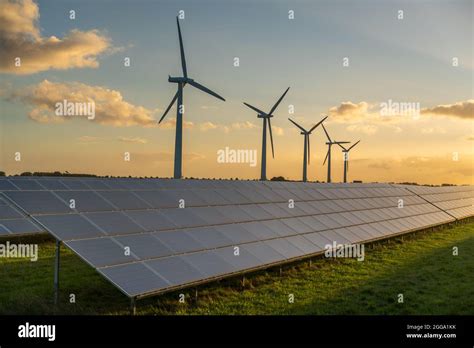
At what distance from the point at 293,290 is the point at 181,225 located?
5.60m

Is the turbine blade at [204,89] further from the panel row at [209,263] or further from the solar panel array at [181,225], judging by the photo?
the panel row at [209,263]

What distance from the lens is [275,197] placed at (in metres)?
31.0

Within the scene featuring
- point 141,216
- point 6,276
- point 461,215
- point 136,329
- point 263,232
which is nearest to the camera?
point 136,329

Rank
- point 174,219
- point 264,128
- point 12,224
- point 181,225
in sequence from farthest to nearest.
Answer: point 264,128 → point 12,224 → point 174,219 → point 181,225

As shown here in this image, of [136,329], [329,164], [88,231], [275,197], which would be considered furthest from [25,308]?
[329,164]

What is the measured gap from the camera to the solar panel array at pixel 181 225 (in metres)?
16.2

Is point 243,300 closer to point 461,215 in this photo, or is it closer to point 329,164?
point 461,215

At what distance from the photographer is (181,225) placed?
20781 mm

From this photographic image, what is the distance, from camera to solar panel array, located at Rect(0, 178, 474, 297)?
16156 millimetres

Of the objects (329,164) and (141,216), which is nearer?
(141,216)

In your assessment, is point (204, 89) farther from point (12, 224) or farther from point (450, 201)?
point (450, 201)

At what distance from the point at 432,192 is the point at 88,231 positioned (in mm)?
59344

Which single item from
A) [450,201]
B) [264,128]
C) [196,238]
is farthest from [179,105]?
A: [450,201]

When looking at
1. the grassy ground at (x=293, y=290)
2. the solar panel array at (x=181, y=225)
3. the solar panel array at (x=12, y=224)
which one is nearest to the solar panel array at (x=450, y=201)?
the solar panel array at (x=181, y=225)
